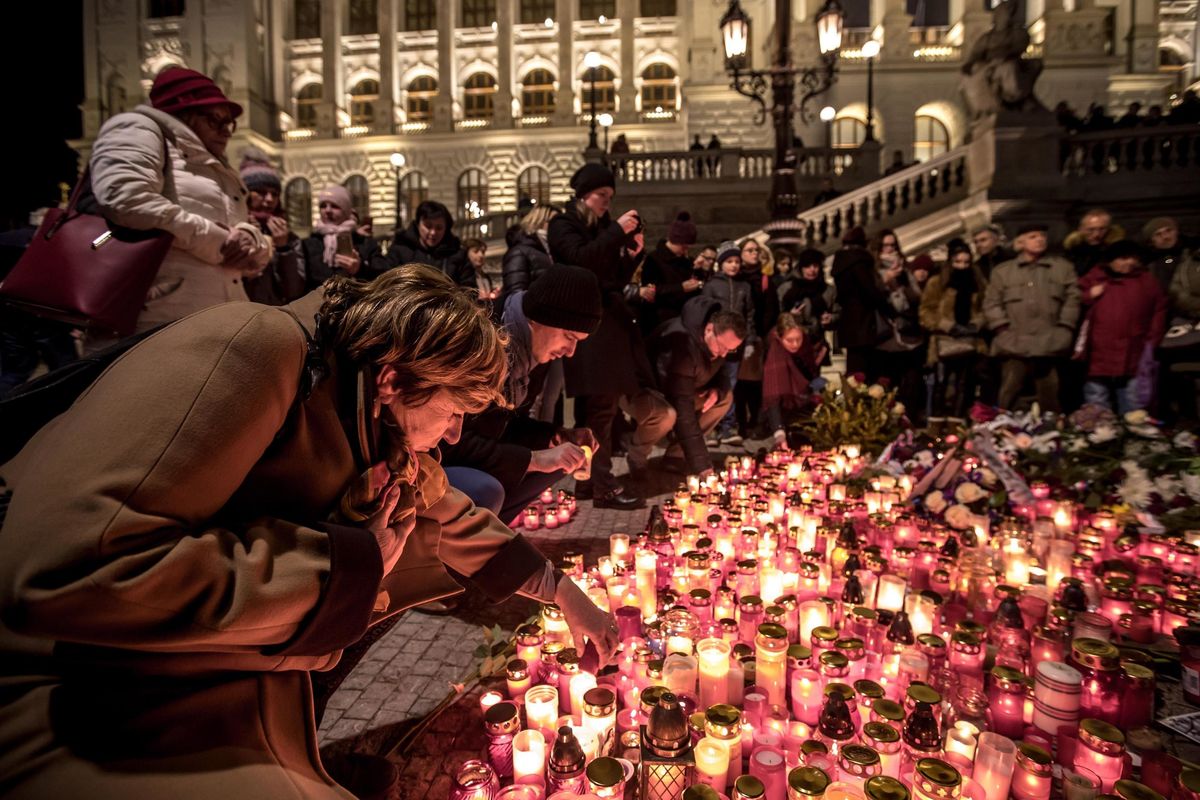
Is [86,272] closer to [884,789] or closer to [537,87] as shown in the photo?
[884,789]

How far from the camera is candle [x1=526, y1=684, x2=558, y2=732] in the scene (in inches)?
81.4

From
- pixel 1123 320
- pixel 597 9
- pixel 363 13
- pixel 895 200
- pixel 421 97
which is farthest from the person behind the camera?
pixel 363 13

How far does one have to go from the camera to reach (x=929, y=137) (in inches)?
1080

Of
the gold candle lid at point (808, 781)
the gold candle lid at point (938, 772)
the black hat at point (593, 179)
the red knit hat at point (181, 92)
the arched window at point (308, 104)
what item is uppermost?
the arched window at point (308, 104)

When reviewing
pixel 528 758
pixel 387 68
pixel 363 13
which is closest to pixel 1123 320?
pixel 528 758

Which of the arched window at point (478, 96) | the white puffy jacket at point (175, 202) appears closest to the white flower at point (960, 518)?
the white puffy jacket at point (175, 202)

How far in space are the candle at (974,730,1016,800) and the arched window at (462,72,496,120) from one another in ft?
119

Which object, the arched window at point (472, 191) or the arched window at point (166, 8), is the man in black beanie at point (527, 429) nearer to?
the arched window at point (472, 191)

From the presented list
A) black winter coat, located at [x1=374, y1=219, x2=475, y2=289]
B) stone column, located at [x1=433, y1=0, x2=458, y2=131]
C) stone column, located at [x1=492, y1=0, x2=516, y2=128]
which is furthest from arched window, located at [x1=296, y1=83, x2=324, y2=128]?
black winter coat, located at [x1=374, y1=219, x2=475, y2=289]

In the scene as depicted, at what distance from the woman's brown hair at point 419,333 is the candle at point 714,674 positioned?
1141 millimetres

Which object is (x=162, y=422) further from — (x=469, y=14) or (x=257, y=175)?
(x=469, y=14)

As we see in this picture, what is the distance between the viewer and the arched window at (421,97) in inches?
1372

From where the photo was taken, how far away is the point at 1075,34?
25312 mm

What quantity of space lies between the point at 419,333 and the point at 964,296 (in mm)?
7041
